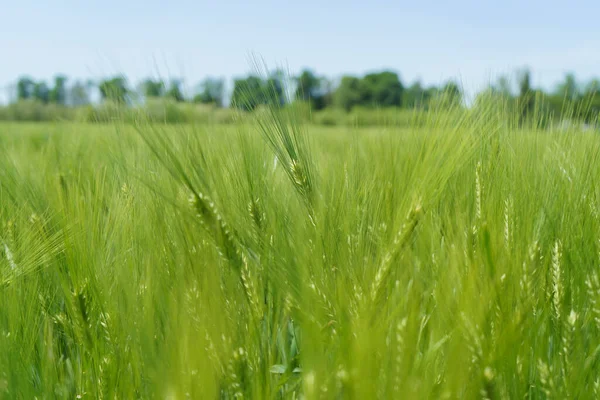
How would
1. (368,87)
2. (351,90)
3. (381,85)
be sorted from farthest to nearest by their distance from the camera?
(368,87)
(381,85)
(351,90)

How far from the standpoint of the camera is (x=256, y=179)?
741 millimetres

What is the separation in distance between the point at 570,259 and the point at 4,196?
958 mm

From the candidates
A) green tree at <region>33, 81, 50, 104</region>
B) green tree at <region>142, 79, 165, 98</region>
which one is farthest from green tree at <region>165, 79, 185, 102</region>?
green tree at <region>33, 81, 50, 104</region>

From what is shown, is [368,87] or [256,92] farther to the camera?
[368,87]

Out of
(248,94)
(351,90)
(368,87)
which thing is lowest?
(351,90)

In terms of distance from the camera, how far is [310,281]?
559 millimetres

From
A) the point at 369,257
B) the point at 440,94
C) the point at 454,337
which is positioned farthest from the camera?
the point at 440,94

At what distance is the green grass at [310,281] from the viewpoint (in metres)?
0.47

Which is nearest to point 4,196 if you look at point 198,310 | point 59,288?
point 59,288

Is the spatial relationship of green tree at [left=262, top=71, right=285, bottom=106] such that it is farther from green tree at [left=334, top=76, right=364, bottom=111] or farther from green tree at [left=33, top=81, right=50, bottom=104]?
green tree at [left=33, top=81, right=50, bottom=104]

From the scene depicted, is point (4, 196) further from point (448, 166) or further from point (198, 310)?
point (448, 166)

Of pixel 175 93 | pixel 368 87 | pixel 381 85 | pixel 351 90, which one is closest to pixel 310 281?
pixel 175 93

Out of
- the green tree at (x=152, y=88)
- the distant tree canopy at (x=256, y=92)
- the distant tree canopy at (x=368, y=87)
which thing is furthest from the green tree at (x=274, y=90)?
the distant tree canopy at (x=368, y=87)

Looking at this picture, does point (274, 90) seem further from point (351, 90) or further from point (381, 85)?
point (381, 85)
